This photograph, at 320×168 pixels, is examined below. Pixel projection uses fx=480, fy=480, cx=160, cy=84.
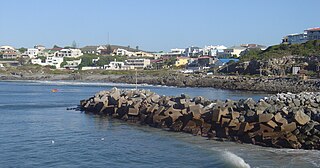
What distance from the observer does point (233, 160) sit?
11719 mm

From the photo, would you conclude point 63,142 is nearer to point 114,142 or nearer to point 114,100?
point 114,142

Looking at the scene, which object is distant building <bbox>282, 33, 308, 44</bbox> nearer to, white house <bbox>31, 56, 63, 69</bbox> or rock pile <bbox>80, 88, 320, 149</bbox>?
white house <bbox>31, 56, 63, 69</bbox>

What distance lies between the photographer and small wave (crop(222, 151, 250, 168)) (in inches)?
443

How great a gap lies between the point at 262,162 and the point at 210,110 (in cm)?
497

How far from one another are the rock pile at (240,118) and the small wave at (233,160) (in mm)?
1653

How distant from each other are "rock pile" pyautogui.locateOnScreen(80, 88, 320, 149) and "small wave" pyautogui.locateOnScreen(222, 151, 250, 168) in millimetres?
1653

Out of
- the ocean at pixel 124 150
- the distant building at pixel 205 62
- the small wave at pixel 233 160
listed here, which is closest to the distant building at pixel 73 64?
the distant building at pixel 205 62

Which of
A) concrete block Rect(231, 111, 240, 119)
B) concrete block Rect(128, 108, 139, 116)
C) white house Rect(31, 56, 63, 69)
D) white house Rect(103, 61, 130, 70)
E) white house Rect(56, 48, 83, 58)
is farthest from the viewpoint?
white house Rect(56, 48, 83, 58)

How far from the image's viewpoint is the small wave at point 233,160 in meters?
11.2

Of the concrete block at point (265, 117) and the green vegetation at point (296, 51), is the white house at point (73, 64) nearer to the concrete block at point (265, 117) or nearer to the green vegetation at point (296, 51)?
the green vegetation at point (296, 51)

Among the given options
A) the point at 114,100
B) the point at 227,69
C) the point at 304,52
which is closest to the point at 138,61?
the point at 227,69

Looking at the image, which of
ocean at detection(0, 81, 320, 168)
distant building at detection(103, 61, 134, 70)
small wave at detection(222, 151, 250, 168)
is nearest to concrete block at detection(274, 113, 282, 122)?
ocean at detection(0, 81, 320, 168)

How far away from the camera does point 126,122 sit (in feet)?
64.9

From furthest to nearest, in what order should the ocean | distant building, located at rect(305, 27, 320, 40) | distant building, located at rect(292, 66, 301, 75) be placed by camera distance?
distant building, located at rect(305, 27, 320, 40) → distant building, located at rect(292, 66, 301, 75) → the ocean
